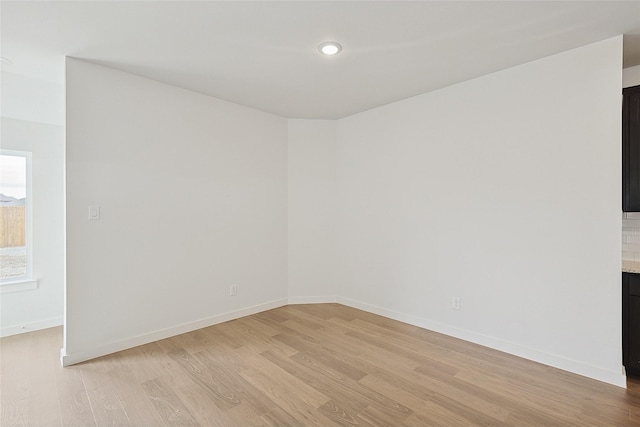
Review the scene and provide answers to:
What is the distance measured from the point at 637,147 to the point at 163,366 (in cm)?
423

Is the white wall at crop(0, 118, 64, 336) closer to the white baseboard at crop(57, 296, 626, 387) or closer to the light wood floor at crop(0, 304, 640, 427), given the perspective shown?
the white baseboard at crop(57, 296, 626, 387)

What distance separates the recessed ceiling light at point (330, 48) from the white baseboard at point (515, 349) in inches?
115

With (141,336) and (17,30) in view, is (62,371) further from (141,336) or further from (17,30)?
(17,30)

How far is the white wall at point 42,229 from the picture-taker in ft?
10.9

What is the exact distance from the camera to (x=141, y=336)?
2998 millimetres

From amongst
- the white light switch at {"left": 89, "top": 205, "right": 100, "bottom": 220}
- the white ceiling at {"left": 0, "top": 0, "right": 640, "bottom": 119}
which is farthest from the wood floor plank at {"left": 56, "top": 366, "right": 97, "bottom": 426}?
the white ceiling at {"left": 0, "top": 0, "right": 640, "bottom": 119}

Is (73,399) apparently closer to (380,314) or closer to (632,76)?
(380,314)

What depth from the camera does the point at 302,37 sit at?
2293 mm

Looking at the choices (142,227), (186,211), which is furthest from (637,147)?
(142,227)

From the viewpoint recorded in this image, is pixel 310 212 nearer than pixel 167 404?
No

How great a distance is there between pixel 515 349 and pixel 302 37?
3.26 m

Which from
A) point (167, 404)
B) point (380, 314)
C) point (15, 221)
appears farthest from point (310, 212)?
point (15, 221)

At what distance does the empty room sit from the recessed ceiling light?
0.02 metres

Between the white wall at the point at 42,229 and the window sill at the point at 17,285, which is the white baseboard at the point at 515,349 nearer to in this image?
the white wall at the point at 42,229
